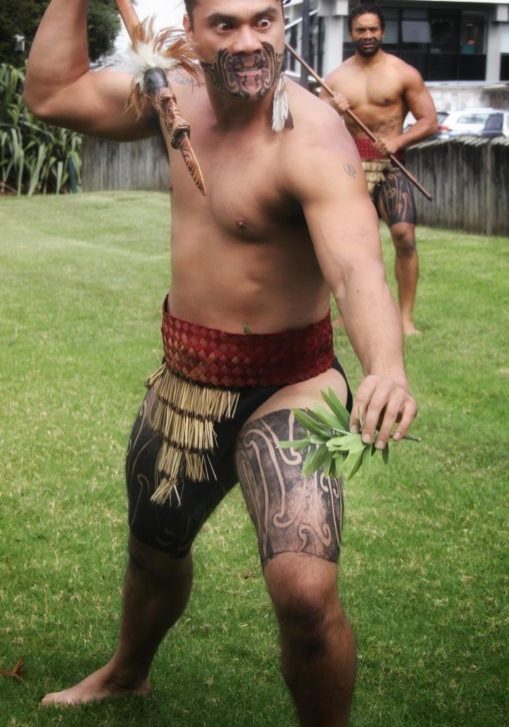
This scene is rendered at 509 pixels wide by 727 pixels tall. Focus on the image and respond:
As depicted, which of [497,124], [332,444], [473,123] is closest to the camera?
[332,444]

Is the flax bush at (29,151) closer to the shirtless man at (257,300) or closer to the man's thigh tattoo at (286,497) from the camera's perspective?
the shirtless man at (257,300)

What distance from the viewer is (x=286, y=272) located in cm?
358

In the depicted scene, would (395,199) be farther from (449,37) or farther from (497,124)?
(449,37)

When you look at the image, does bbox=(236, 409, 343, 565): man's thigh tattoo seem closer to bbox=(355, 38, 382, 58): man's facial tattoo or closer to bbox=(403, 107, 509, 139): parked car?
bbox=(355, 38, 382, 58): man's facial tattoo

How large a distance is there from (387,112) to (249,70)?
6651 millimetres

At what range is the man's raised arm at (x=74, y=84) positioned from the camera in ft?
12.6

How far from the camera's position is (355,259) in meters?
3.19

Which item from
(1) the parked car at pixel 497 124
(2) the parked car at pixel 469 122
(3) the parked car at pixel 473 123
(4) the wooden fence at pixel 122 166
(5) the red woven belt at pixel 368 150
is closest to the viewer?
(5) the red woven belt at pixel 368 150

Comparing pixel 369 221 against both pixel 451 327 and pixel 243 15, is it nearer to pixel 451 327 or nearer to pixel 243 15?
pixel 243 15

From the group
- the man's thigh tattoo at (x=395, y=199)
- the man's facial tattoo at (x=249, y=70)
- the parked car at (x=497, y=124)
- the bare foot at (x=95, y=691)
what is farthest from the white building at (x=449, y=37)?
the man's facial tattoo at (x=249, y=70)

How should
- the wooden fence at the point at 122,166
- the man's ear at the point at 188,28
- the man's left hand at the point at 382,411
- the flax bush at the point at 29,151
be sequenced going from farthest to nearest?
the wooden fence at the point at 122,166 < the flax bush at the point at 29,151 < the man's ear at the point at 188,28 < the man's left hand at the point at 382,411

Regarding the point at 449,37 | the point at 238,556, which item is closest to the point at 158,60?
the point at 238,556

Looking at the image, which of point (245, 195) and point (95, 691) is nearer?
point (245, 195)

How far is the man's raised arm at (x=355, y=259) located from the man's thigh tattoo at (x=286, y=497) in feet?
1.37
